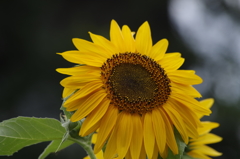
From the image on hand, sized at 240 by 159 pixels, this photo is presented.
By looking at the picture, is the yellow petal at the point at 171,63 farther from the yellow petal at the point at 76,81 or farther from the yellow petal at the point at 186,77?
the yellow petal at the point at 76,81

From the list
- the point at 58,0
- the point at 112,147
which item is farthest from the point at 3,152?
the point at 58,0

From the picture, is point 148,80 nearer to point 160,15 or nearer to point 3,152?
point 3,152

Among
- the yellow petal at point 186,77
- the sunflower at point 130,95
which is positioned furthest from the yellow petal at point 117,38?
the yellow petal at point 186,77

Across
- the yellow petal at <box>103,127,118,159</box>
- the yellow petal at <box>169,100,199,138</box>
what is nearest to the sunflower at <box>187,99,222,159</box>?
the yellow petal at <box>169,100,199,138</box>

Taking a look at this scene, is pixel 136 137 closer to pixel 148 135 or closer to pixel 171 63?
pixel 148 135

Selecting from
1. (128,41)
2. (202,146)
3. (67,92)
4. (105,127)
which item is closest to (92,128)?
(105,127)

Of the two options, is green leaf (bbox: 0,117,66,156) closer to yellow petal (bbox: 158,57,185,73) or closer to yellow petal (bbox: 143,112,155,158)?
yellow petal (bbox: 143,112,155,158)
